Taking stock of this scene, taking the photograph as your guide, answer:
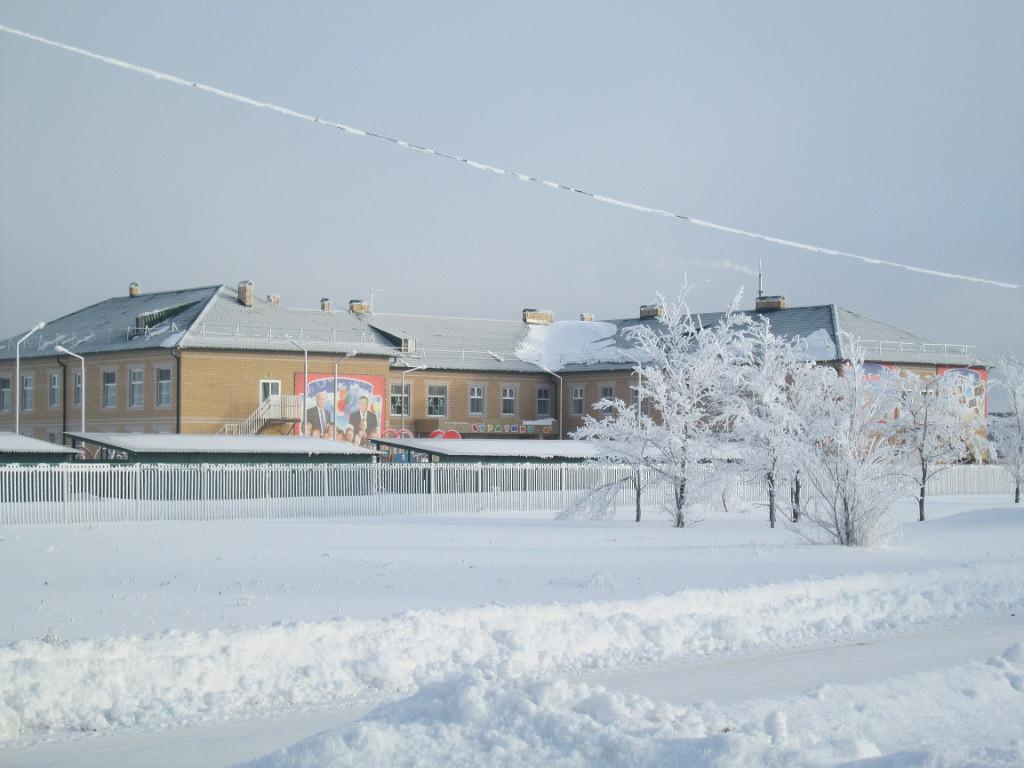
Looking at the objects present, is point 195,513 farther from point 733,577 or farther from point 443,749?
point 443,749

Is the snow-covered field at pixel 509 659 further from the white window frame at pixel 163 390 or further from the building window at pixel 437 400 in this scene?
the building window at pixel 437 400

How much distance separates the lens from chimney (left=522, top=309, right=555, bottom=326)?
7350cm

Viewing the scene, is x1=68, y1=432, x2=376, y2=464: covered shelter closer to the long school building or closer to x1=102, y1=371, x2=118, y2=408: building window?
the long school building

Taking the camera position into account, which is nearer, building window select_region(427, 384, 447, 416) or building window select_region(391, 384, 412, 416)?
building window select_region(391, 384, 412, 416)

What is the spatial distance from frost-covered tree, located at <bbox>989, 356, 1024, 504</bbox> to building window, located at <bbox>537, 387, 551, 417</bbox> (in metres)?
26.5

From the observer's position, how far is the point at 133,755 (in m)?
7.86

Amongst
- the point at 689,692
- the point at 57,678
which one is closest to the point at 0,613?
the point at 57,678

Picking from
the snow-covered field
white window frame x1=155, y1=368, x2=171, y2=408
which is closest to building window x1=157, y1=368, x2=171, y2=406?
white window frame x1=155, y1=368, x2=171, y2=408

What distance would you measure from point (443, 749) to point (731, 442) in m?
26.2

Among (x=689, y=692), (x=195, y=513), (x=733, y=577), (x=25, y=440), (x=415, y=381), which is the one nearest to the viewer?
(x=689, y=692)

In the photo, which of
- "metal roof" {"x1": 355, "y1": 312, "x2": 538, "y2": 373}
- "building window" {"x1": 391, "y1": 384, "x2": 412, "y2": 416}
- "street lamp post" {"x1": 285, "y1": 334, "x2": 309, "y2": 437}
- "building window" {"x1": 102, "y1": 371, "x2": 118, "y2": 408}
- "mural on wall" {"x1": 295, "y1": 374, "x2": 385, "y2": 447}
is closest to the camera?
"street lamp post" {"x1": 285, "y1": 334, "x2": 309, "y2": 437}

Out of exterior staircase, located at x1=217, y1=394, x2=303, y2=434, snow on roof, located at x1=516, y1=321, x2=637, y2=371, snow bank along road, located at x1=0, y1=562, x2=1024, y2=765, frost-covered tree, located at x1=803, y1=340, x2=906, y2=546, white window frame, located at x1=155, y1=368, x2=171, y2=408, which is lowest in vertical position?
snow bank along road, located at x1=0, y1=562, x2=1024, y2=765

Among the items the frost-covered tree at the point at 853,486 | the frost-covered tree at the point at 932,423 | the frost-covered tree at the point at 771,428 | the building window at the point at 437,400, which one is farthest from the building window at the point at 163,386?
the frost-covered tree at the point at 853,486

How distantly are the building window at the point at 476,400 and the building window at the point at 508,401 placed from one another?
157 centimetres
